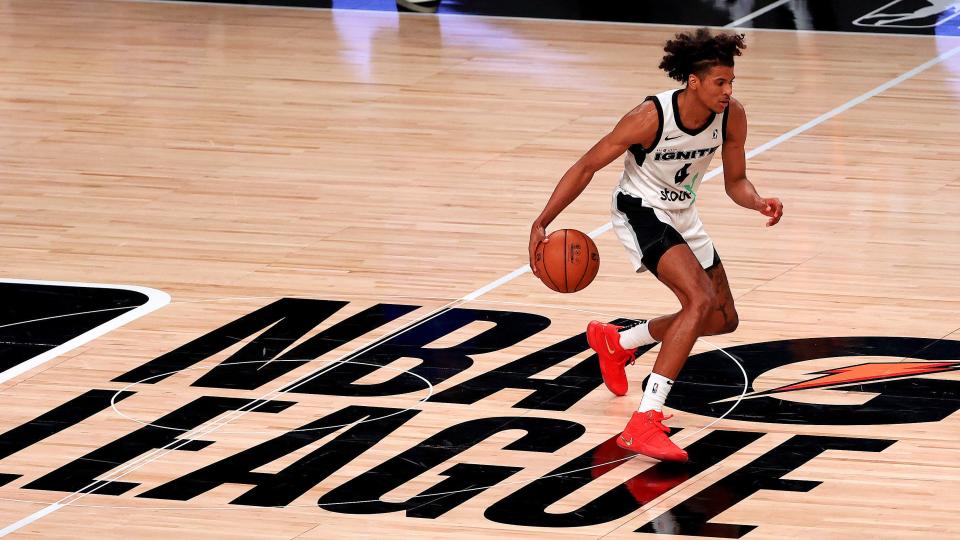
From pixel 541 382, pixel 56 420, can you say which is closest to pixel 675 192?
pixel 541 382

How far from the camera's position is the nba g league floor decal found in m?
6.68

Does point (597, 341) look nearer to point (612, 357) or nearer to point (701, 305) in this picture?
point (612, 357)

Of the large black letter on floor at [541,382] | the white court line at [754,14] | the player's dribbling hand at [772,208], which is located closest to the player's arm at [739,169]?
the player's dribbling hand at [772,208]

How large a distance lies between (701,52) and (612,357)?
1.49 metres

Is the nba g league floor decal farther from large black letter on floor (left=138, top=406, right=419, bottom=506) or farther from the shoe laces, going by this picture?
the shoe laces

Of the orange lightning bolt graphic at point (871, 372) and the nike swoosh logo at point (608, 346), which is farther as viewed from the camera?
the orange lightning bolt graphic at point (871, 372)

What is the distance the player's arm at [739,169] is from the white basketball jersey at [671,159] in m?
0.05

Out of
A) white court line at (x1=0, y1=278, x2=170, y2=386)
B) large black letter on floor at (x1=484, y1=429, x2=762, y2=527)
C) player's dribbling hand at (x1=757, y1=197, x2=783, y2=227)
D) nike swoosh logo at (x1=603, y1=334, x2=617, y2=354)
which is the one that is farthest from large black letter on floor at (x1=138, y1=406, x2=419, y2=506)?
player's dribbling hand at (x1=757, y1=197, x2=783, y2=227)

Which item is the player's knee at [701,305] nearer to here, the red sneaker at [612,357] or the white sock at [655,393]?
the white sock at [655,393]

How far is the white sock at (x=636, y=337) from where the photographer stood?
25.3 ft

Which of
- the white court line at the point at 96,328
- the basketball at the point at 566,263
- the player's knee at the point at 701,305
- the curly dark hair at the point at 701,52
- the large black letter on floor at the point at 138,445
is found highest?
the curly dark hair at the point at 701,52

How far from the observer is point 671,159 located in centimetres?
727

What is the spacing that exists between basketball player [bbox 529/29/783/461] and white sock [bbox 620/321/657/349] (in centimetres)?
8

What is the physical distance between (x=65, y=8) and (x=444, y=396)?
1240 centimetres
